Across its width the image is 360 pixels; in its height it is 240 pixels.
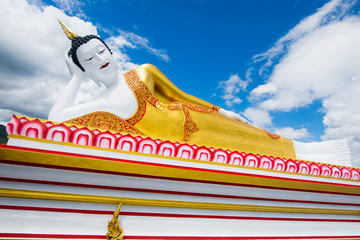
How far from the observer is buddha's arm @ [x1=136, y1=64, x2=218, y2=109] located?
3.38m

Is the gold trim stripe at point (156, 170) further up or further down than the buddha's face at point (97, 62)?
further down

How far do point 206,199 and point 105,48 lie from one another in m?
2.74

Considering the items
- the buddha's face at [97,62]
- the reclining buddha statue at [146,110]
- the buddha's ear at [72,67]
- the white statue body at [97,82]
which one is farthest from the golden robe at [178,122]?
the buddha's ear at [72,67]

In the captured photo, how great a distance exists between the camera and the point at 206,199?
70.6 inches

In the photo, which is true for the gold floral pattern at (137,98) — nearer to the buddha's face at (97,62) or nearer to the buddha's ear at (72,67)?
the buddha's face at (97,62)

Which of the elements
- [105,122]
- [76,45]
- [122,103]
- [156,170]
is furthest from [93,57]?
[156,170]

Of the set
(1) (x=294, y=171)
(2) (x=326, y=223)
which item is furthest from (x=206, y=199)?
(2) (x=326, y=223)

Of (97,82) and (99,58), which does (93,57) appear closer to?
(99,58)

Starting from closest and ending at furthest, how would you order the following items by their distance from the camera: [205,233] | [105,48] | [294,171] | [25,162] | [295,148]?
[25,162]
[205,233]
[294,171]
[105,48]
[295,148]

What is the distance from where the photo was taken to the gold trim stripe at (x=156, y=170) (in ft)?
4.27

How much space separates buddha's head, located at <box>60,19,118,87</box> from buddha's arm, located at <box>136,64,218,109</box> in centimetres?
47

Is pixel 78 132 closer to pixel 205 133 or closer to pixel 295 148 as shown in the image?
pixel 205 133

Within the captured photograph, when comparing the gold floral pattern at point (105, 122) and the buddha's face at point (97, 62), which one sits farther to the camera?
the buddha's face at point (97, 62)

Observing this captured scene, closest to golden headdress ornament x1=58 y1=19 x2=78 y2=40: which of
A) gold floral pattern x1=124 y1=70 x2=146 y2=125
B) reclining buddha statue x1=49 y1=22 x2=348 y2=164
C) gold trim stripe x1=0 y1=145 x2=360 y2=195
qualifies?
reclining buddha statue x1=49 y1=22 x2=348 y2=164
